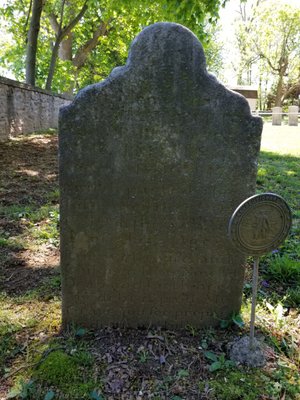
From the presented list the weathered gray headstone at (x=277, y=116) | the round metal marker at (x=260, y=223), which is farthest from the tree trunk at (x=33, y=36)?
the weathered gray headstone at (x=277, y=116)

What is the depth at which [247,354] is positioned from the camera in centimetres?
→ 217

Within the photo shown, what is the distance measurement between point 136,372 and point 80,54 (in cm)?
2135

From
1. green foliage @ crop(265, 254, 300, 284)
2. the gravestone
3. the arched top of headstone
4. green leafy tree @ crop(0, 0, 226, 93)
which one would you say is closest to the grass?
green foliage @ crop(265, 254, 300, 284)

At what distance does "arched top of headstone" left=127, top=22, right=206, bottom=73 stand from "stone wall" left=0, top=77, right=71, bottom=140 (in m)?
7.75

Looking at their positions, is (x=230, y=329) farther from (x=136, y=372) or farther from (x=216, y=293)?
(x=136, y=372)

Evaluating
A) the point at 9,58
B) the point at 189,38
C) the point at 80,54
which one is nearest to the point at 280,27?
the point at 80,54

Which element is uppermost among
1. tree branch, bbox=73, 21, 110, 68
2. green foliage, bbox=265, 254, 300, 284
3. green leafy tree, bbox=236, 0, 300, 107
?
green leafy tree, bbox=236, 0, 300, 107

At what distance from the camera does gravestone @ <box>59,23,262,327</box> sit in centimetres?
215

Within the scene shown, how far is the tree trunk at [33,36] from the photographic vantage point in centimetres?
1183

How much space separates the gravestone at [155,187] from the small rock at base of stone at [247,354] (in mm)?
320

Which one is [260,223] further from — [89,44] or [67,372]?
[89,44]

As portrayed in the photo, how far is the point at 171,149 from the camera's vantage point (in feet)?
7.40

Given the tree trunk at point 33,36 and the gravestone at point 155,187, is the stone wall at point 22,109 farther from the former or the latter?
the gravestone at point 155,187

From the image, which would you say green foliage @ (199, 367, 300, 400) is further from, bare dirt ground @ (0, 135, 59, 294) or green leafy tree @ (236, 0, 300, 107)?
green leafy tree @ (236, 0, 300, 107)
